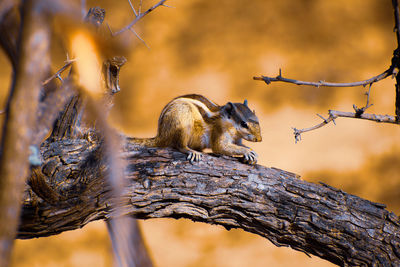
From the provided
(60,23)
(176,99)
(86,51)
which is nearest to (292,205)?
(176,99)

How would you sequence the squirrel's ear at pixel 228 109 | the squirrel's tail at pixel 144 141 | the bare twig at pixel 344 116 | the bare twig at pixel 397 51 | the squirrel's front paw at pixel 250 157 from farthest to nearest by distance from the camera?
1. the squirrel's ear at pixel 228 109
2. the squirrel's tail at pixel 144 141
3. the squirrel's front paw at pixel 250 157
4. the bare twig at pixel 344 116
5. the bare twig at pixel 397 51

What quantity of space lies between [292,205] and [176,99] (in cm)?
79

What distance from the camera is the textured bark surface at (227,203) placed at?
1.33 metres

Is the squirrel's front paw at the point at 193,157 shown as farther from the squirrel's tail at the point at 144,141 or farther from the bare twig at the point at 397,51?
the bare twig at the point at 397,51

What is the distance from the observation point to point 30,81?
0.57m

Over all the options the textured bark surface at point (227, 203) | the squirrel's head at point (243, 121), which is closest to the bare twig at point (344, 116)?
the textured bark surface at point (227, 203)

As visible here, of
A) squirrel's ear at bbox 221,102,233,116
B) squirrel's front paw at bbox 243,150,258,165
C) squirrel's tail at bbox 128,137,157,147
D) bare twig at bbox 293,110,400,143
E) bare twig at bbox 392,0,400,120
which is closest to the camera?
bare twig at bbox 392,0,400,120

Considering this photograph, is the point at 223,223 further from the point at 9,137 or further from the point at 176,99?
the point at 9,137

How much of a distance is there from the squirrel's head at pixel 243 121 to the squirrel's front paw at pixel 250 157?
0.18 metres

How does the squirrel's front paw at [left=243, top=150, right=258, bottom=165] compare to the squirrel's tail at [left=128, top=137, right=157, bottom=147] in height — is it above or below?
below

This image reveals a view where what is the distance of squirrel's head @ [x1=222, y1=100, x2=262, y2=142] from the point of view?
1760 millimetres

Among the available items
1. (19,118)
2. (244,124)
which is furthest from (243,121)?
(19,118)

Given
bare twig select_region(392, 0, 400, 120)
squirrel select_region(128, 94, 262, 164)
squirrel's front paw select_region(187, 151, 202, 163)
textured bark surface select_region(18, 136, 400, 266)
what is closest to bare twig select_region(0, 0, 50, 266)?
textured bark surface select_region(18, 136, 400, 266)

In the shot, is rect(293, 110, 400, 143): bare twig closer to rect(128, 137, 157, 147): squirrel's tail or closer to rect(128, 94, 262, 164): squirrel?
rect(128, 94, 262, 164): squirrel
